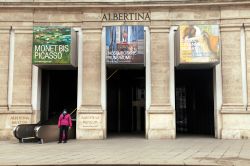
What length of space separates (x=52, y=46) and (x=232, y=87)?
10.5 meters

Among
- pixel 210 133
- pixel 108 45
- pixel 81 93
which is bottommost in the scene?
pixel 210 133

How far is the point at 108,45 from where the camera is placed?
21.1 meters

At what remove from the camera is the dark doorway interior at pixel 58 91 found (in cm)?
2331

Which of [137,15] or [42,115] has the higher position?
[137,15]

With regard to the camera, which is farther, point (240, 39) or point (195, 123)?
point (195, 123)

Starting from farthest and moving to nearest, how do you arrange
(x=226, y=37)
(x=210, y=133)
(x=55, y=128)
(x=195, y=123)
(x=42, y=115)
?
(x=195, y=123), (x=210, y=133), (x=42, y=115), (x=226, y=37), (x=55, y=128)

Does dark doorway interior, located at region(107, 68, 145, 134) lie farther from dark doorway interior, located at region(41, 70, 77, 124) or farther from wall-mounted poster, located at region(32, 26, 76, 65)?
wall-mounted poster, located at region(32, 26, 76, 65)

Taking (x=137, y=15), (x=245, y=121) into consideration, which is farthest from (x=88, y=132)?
(x=245, y=121)

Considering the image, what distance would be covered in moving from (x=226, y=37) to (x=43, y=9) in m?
11.0

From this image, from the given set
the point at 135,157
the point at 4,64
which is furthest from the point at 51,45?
the point at 135,157

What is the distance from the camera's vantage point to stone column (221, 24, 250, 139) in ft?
66.7

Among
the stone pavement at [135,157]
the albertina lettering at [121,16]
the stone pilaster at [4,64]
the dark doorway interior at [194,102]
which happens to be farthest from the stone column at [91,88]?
the dark doorway interior at [194,102]

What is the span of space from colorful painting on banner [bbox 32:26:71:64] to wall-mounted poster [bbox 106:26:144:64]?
7.86ft

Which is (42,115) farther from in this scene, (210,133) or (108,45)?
(210,133)
